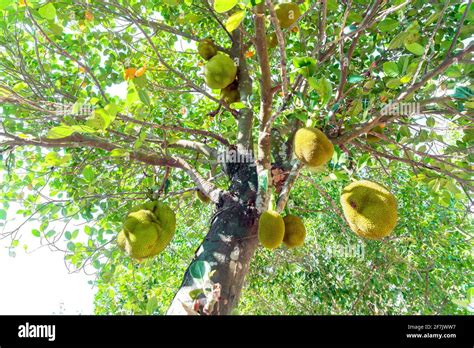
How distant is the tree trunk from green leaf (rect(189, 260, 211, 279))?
0.02 metres

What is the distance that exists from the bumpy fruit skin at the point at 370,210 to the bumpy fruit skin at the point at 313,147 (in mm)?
244

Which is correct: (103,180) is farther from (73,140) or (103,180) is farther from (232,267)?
(232,267)

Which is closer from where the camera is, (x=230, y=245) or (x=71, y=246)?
(x=230, y=245)

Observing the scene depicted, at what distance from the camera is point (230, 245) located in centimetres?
156

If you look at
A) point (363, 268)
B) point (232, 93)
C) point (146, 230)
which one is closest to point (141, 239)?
point (146, 230)

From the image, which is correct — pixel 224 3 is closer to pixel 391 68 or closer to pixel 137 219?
pixel 391 68

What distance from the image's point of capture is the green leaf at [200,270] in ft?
3.85

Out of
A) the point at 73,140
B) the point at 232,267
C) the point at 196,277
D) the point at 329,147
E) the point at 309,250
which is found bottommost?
the point at 309,250

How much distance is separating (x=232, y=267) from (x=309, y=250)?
3.12 metres

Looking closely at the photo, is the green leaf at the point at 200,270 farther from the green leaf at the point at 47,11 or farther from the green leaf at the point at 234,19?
the green leaf at the point at 47,11

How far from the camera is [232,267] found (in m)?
1.48

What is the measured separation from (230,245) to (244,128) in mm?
828

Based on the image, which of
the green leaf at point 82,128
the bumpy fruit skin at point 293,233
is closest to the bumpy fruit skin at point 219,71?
the bumpy fruit skin at point 293,233
